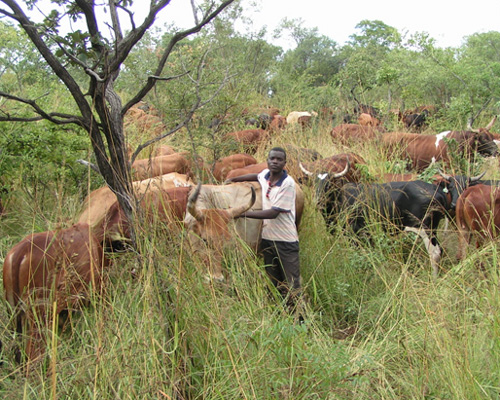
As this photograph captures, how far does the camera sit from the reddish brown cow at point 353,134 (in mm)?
11492

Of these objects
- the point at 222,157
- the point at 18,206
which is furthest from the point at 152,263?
the point at 222,157

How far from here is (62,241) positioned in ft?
13.6

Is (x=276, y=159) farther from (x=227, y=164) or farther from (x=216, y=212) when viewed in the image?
(x=227, y=164)

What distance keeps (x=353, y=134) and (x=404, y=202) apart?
5.71 meters

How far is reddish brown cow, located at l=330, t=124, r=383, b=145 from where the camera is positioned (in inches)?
452

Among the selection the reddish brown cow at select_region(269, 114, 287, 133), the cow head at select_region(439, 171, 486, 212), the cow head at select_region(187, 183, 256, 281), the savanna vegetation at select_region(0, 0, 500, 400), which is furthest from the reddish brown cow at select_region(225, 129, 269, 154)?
the cow head at select_region(187, 183, 256, 281)

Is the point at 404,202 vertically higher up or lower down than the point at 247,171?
lower down

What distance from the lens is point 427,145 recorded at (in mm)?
11289

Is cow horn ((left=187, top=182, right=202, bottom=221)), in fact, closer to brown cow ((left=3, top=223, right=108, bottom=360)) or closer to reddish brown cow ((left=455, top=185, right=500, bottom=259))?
brown cow ((left=3, top=223, right=108, bottom=360))

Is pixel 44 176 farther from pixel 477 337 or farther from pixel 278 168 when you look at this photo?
pixel 477 337

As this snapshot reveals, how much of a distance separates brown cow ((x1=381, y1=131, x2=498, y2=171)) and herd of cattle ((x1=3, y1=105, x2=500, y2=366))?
22 mm

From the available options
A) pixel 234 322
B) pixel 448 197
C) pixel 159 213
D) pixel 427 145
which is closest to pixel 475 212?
pixel 448 197

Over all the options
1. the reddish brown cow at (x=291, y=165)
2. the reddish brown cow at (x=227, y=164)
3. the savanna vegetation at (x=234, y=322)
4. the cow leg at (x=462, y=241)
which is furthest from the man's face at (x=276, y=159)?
the reddish brown cow at (x=227, y=164)

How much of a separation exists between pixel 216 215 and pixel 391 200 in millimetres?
2764
